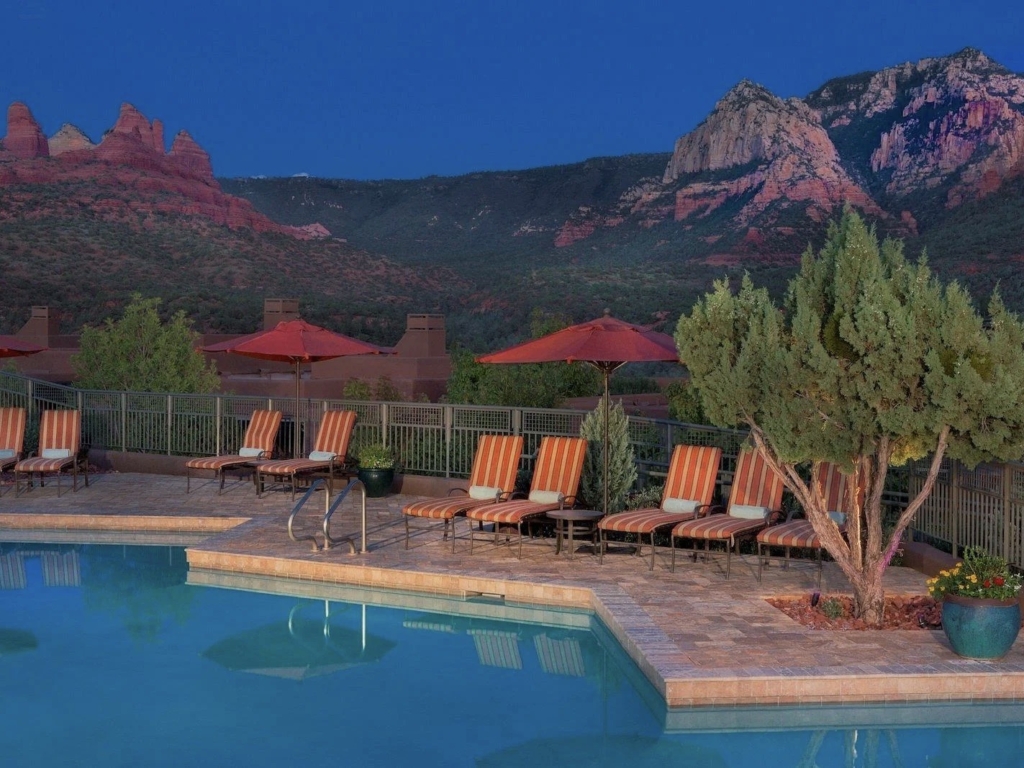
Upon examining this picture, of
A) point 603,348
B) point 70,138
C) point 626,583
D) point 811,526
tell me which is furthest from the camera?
point 70,138

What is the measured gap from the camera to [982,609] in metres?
6.86

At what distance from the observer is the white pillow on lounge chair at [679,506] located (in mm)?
10016

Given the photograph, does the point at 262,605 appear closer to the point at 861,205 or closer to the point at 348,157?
the point at 861,205

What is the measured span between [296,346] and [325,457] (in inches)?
51.5

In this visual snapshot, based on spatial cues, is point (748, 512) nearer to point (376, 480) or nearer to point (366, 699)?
point (366, 699)

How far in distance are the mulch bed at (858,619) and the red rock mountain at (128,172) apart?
58.8 meters

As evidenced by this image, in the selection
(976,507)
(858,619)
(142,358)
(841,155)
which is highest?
(841,155)

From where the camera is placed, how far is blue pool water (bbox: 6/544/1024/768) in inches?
251

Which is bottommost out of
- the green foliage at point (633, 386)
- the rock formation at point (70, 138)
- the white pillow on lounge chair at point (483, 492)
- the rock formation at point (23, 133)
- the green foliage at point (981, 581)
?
the green foliage at point (981, 581)

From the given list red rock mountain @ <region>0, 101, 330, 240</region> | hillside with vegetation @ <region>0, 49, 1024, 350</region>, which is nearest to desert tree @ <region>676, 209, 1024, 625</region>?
hillside with vegetation @ <region>0, 49, 1024, 350</region>

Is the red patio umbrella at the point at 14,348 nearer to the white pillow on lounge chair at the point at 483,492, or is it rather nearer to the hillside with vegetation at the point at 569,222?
the white pillow on lounge chair at the point at 483,492

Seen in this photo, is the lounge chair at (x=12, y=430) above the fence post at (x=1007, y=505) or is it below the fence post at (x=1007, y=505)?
above

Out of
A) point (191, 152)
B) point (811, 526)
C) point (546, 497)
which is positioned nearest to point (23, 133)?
point (191, 152)

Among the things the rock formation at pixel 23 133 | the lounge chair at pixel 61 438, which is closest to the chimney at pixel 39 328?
the lounge chair at pixel 61 438
